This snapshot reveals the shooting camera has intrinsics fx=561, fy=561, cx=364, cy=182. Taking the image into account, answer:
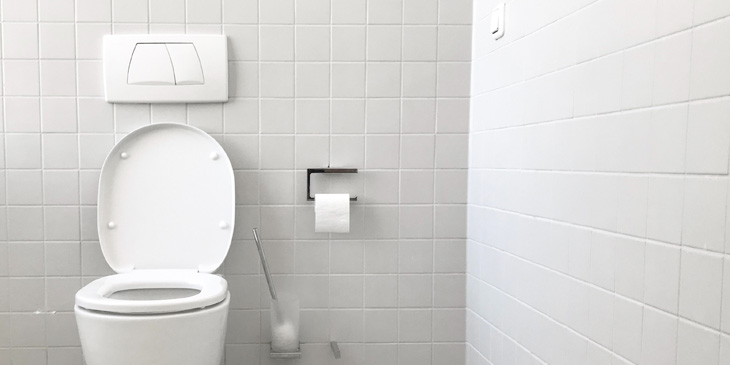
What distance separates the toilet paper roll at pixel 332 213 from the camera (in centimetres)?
175

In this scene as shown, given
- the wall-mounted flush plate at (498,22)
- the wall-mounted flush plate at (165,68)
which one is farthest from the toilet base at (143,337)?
the wall-mounted flush plate at (498,22)

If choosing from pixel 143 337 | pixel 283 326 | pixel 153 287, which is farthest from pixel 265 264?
pixel 143 337

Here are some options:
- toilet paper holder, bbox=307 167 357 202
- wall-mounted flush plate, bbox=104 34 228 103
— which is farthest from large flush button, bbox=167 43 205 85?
toilet paper holder, bbox=307 167 357 202

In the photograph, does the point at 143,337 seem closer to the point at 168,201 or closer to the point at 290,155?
the point at 168,201

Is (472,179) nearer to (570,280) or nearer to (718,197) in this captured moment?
(570,280)

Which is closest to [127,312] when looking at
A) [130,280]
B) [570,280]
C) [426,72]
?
[130,280]

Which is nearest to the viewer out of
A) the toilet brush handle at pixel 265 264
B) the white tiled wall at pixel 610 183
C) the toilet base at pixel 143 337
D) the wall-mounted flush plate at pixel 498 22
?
the white tiled wall at pixel 610 183

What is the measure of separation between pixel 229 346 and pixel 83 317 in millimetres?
562

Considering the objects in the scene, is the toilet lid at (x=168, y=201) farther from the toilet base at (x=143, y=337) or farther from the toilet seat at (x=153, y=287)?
the toilet base at (x=143, y=337)

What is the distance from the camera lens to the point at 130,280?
5.33 ft

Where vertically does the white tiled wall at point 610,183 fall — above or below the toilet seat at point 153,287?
above

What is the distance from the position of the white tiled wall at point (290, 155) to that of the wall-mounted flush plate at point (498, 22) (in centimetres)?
23

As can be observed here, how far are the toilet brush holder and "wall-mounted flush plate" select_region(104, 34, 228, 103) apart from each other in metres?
0.69

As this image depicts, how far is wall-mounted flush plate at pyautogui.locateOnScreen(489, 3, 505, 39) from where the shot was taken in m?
1.57
